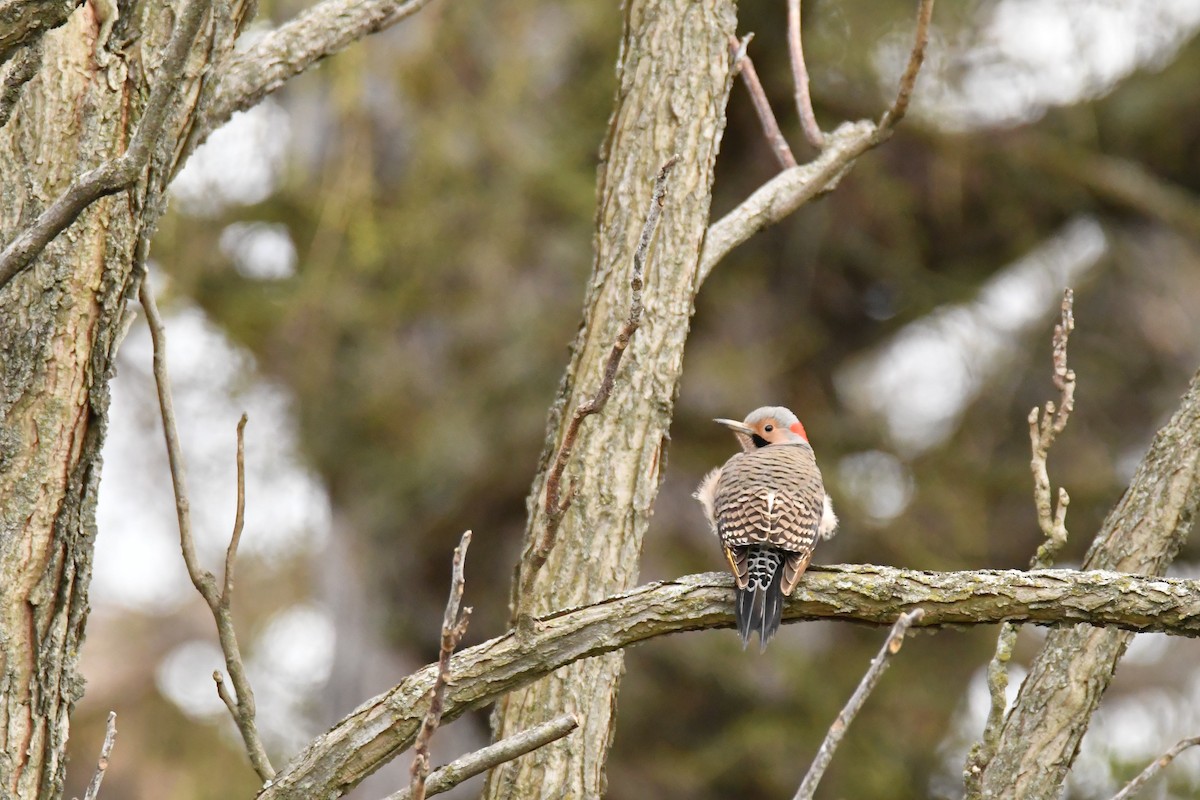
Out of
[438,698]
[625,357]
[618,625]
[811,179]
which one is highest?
[811,179]

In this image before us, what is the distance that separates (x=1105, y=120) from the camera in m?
7.50

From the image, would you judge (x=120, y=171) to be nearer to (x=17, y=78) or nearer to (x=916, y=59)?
(x=17, y=78)

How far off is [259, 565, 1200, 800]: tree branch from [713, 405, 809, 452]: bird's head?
293cm

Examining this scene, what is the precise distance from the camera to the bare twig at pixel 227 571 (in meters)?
2.71

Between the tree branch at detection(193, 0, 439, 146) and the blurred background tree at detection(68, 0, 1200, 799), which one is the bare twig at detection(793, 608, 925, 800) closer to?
the tree branch at detection(193, 0, 439, 146)

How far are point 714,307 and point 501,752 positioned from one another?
5766 millimetres

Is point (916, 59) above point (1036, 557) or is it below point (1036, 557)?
above

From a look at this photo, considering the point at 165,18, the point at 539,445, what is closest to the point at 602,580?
the point at 165,18

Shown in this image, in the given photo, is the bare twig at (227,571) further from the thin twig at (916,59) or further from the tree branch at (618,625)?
the thin twig at (916,59)

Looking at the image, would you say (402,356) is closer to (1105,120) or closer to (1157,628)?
(1105,120)

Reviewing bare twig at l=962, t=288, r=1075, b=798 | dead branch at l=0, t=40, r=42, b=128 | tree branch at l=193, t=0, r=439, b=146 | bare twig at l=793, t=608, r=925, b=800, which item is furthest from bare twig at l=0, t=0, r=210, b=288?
bare twig at l=962, t=288, r=1075, b=798

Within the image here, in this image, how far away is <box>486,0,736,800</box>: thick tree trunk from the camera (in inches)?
127

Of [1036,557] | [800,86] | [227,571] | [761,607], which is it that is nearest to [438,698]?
[227,571]

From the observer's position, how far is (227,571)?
2.70m
